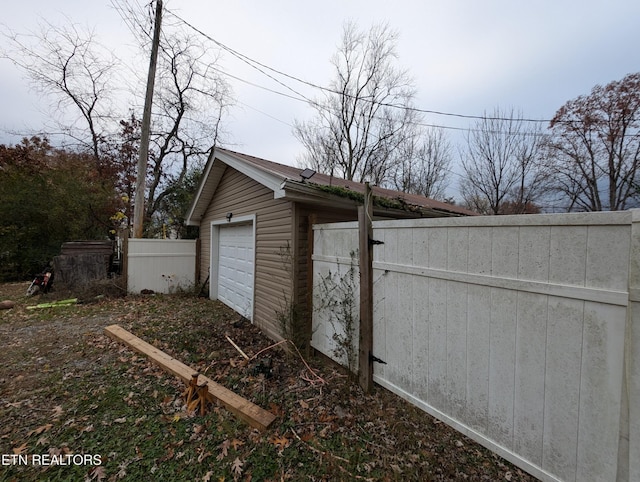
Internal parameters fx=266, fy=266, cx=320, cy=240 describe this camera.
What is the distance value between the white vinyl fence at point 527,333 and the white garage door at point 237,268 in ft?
11.5

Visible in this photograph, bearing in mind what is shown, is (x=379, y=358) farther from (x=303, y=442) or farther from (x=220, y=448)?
(x=220, y=448)

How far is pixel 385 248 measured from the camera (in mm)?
2834

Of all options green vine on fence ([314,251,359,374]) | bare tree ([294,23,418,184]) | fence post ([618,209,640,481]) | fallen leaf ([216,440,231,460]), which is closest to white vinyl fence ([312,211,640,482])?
fence post ([618,209,640,481])

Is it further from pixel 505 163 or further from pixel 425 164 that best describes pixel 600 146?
pixel 425 164

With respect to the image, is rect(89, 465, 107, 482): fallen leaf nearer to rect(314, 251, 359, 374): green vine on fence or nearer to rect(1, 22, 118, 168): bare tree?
rect(314, 251, 359, 374): green vine on fence

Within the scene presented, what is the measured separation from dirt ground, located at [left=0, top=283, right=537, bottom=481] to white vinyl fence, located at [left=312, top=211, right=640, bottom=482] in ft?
1.12

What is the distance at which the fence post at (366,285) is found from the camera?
2.94 metres

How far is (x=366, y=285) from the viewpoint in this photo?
2941 mm

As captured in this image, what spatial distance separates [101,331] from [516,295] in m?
6.18

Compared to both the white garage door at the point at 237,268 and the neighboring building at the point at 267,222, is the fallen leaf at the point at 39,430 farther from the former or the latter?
the white garage door at the point at 237,268

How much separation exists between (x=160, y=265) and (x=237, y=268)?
11.0ft

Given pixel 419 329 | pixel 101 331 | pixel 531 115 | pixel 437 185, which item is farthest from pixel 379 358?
pixel 437 185

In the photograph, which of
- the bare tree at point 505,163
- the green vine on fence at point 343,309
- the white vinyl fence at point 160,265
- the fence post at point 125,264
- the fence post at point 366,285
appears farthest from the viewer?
the bare tree at point 505,163

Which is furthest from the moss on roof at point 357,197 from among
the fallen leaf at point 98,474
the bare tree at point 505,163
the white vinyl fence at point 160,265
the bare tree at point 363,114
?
the bare tree at point 363,114
